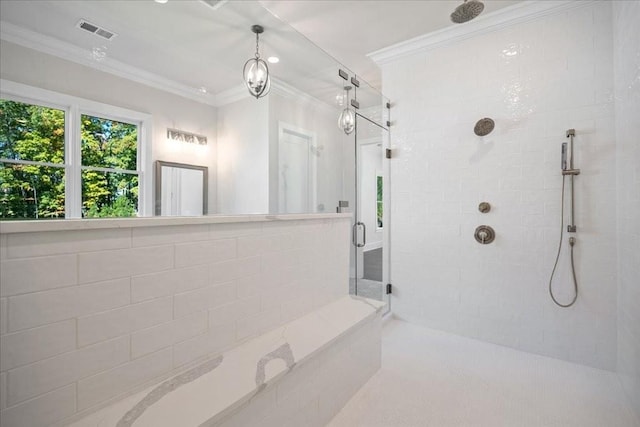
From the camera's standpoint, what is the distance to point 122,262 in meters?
1.02

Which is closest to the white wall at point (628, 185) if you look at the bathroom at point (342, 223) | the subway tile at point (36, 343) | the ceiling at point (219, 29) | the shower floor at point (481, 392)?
the bathroom at point (342, 223)

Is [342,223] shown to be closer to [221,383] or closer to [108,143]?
[221,383]

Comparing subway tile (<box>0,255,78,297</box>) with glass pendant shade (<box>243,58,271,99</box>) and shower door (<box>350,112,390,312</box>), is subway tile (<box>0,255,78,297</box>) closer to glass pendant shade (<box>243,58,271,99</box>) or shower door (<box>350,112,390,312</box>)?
glass pendant shade (<box>243,58,271,99</box>)

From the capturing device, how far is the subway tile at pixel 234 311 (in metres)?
1.32

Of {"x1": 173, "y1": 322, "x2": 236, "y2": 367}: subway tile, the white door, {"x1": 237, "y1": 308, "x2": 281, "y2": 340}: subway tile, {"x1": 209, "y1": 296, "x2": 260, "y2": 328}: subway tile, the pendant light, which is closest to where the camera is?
{"x1": 173, "y1": 322, "x2": 236, "y2": 367}: subway tile

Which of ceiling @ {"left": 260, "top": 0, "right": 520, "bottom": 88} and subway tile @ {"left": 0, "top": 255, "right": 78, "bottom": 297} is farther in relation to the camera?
ceiling @ {"left": 260, "top": 0, "right": 520, "bottom": 88}

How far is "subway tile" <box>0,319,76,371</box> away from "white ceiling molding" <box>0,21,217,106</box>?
2.87 ft

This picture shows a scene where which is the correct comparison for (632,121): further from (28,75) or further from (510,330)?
(28,75)

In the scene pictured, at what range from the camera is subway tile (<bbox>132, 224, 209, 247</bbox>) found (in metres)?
1.07

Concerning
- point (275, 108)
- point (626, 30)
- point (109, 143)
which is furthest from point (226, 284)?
point (626, 30)

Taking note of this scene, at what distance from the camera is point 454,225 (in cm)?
268

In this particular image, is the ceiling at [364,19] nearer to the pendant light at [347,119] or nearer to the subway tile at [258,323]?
the pendant light at [347,119]

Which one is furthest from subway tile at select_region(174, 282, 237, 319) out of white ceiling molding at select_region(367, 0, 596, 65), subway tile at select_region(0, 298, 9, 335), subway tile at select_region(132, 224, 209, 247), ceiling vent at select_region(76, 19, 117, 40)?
white ceiling molding at select_region(367, 0, 596, 65)

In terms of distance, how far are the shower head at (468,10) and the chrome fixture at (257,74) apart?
4.13 feet
